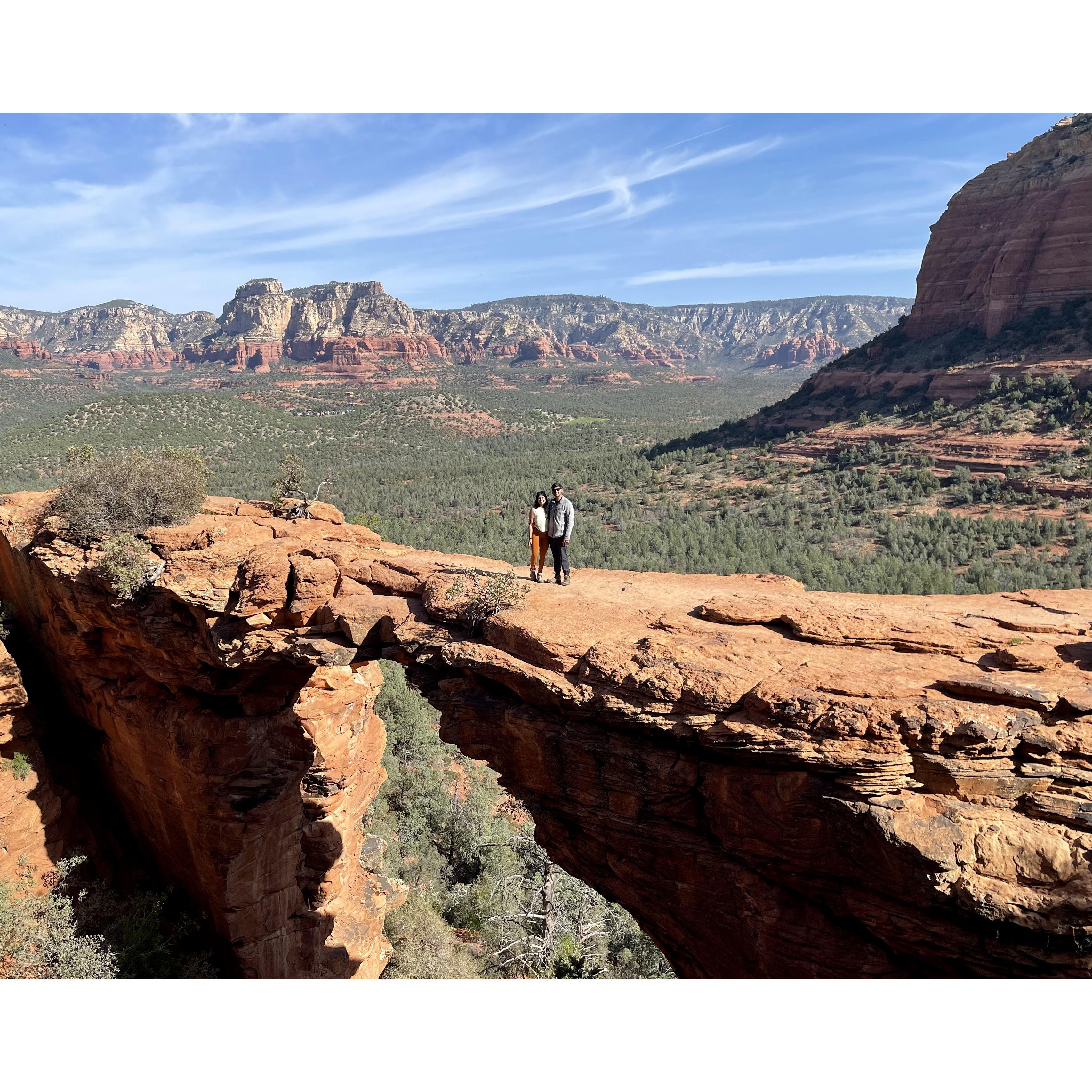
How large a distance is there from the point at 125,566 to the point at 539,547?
6564mm

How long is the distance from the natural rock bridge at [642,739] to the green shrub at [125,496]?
0.53m

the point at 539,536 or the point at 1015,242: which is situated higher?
the point at 1015,242

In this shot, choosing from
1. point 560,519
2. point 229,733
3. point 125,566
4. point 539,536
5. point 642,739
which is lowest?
point 229,733

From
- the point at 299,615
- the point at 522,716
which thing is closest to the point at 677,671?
the point at 522,716

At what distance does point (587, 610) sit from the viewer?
27.7 ft

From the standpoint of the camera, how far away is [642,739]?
6.91 meters

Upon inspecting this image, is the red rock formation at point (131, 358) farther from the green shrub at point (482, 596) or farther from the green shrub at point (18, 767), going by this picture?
the green shrub at point (482, 596)

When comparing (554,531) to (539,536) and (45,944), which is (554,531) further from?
(45,944)

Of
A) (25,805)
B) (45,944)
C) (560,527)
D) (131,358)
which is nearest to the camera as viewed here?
(45,944)

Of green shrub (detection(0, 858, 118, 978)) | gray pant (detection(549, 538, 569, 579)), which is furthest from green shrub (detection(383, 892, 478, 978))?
gray pant (detection(549, 538, 569, 579))

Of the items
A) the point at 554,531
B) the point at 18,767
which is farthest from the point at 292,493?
the point at 554,531

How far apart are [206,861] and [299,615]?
541cm

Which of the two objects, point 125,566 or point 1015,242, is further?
point 1015,242

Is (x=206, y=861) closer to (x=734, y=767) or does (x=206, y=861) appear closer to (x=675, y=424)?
(x=734, y=767)
